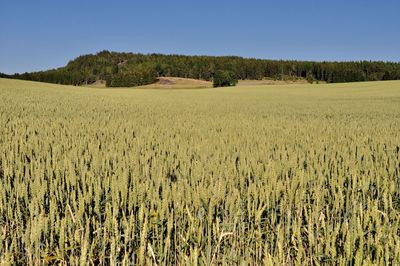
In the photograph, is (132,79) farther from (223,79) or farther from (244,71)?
(244,71)

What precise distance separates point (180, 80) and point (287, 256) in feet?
352

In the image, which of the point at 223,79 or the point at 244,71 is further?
the point at 244,71

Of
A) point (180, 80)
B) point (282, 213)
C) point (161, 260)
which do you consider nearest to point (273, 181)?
point (282, 213)

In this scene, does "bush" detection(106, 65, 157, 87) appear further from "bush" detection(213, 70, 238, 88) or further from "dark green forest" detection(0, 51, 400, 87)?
"bush" detection(213, 70, 238, 88)

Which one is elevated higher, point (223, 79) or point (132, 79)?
point (132, 79)

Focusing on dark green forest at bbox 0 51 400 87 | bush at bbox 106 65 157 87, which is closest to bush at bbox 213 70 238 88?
dark green forest at bbox 0 51 400 87

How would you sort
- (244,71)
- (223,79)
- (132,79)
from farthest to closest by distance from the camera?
(244,71), (132,79), (223,79)

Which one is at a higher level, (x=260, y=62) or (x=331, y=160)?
(x=260, y=62)

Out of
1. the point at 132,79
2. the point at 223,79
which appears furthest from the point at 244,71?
the point at 223,79

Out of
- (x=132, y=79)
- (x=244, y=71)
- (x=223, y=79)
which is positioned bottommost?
(x=223, y=79)

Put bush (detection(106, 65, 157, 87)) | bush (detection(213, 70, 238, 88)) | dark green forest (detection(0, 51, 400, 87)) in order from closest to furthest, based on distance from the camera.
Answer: bush (detection(213, 70, 238, 88)) < bush (detection(106, 65, 157, 87)) < dark green forest (detection(0, 51, 400, 87))

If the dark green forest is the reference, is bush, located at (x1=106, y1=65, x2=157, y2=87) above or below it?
below

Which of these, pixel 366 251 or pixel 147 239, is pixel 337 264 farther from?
pixel 147 239

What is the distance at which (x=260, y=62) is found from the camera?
437 feet
